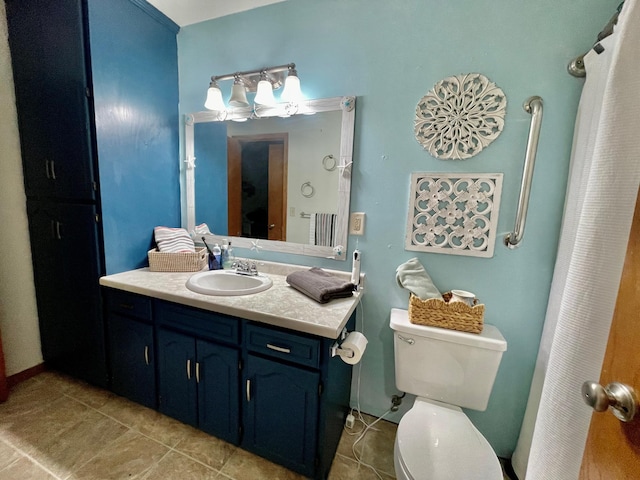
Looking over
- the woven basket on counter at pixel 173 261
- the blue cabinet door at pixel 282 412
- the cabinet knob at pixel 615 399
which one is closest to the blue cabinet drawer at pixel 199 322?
the blue cabinet door at pixel 282 412

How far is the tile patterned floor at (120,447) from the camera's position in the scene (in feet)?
3.80

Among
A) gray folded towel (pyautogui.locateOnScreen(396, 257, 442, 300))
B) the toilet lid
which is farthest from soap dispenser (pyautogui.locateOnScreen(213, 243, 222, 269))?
the toilet lid

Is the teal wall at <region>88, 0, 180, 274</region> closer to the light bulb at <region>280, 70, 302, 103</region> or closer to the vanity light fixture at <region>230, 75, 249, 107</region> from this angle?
the vanity light fixture at <region>230, 75, 249, 107</region>

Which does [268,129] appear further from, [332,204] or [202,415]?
[202,415]

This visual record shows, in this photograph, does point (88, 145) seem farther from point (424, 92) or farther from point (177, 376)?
point (424, 92)

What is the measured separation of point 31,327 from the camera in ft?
5.62

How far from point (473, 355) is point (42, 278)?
254 centimetres

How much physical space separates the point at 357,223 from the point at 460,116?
69 centimetres

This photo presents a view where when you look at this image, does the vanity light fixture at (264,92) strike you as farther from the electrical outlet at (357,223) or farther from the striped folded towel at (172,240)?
the striped folded towel at (172,240)

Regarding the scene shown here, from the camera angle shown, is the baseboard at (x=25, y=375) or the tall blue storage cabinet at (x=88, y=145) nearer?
the tall blue storage cabinet at (x=88, y=145)

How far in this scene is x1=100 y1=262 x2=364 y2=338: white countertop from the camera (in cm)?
101

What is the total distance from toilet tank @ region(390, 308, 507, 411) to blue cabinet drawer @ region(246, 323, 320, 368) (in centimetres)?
42

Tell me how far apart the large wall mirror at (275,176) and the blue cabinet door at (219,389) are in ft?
2.15

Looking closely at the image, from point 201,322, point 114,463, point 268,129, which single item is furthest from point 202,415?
point 268,129
